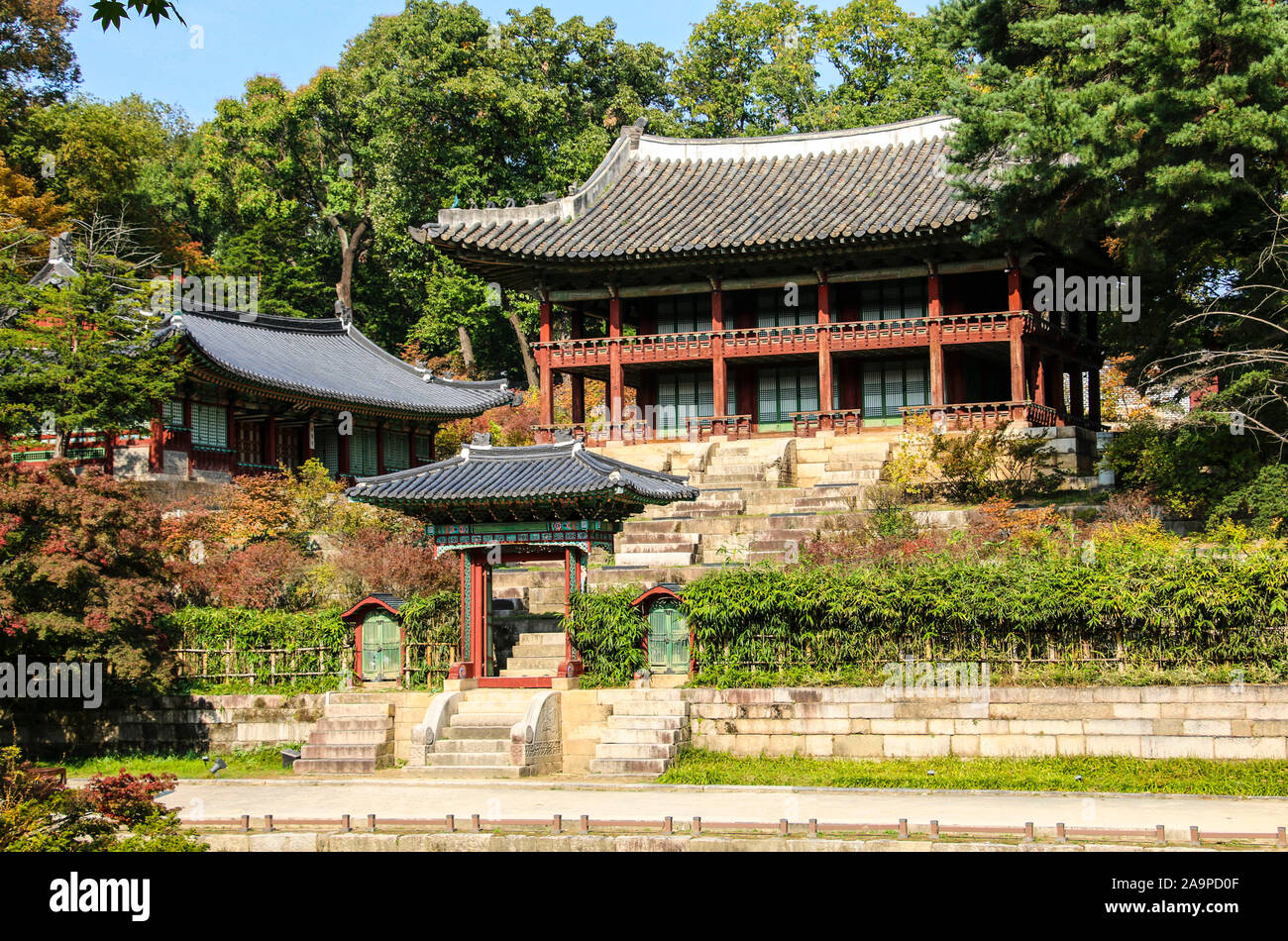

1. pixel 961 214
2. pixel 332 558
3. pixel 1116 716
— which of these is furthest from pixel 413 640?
pixel 961 214

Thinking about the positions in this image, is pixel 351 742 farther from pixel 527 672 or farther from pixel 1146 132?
pixel 1146 132

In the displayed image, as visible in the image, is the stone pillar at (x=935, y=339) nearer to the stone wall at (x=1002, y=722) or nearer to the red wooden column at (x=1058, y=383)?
the red wooden column at (x=1058, y=383)

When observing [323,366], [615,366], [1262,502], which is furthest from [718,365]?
[1262,502]

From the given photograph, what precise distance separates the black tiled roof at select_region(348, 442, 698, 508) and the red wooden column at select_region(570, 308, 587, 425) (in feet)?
46.7

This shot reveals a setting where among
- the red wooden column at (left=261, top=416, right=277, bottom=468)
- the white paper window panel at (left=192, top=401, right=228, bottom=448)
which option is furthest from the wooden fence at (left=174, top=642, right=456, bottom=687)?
the red wooden column at (left=261, top=416, right=277, bottom=468)

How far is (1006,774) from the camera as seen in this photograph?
19891 millimetres

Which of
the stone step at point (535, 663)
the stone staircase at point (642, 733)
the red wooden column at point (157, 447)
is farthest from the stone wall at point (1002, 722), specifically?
the red wooden column at point (157, 447)

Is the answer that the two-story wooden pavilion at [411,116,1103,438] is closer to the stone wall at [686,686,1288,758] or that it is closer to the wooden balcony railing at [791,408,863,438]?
the wooden balcony railing at [791,408,863,438]

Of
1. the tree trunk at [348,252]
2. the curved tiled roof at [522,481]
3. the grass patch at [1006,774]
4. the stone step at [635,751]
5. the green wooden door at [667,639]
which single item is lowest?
the grass patch at [1006,774]

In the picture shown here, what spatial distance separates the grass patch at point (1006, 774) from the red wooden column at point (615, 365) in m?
16.9

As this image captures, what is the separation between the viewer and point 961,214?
1359 inches

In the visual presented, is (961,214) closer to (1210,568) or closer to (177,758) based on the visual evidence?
(1210,568)

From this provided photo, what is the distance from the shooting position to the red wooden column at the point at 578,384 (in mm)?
40031

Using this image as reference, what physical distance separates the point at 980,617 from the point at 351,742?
399 inches
